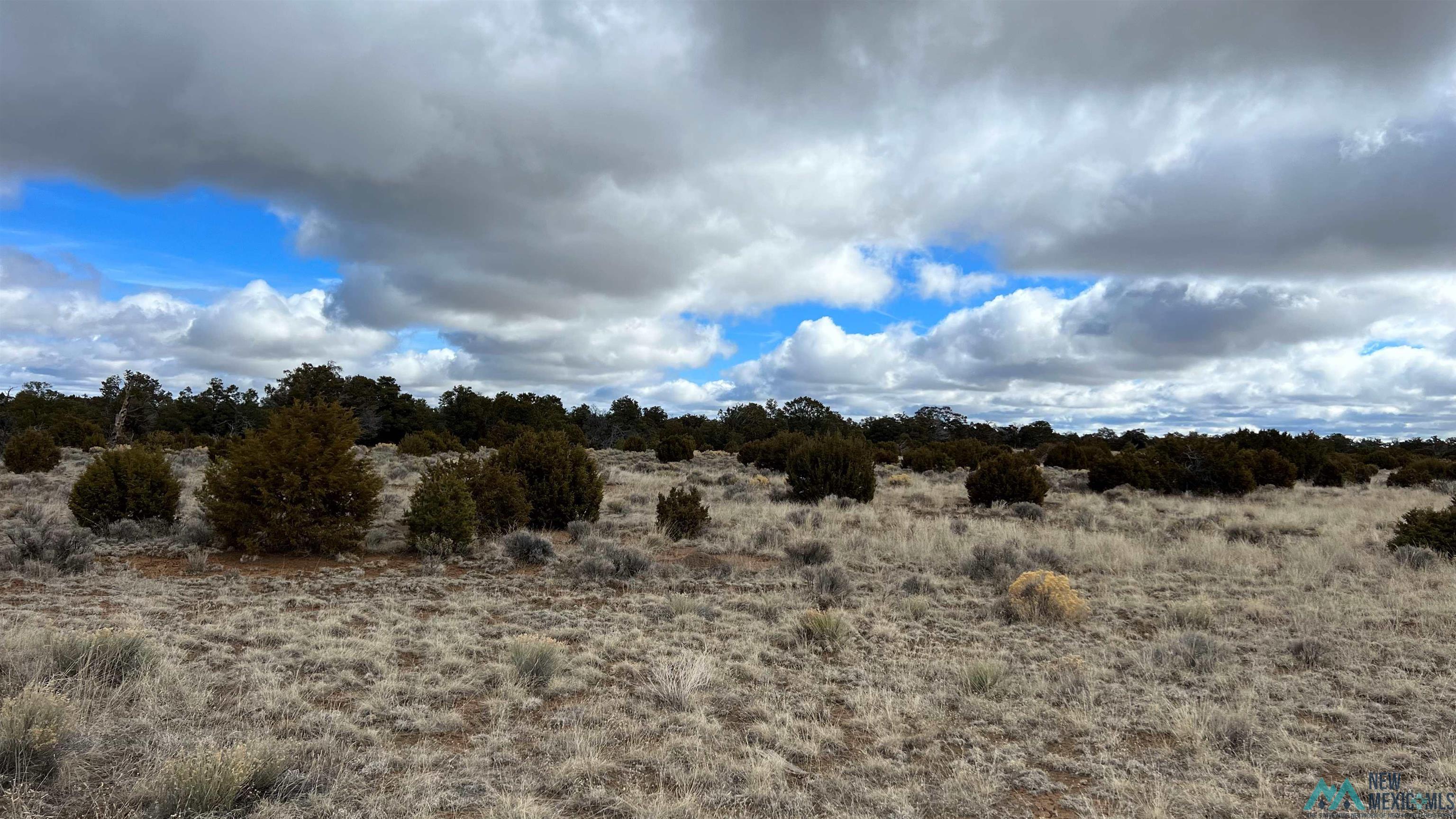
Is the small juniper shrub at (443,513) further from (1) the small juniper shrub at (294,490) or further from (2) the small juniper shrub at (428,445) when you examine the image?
(2) the small juniper shrub at (428,445)

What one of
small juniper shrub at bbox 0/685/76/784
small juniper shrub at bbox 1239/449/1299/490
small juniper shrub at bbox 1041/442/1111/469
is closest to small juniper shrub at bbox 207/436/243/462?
small juniper shrub at bbox 0/685/76/784

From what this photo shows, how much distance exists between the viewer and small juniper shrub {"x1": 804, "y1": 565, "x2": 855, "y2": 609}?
8.87 metres

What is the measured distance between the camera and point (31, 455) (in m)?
20.8

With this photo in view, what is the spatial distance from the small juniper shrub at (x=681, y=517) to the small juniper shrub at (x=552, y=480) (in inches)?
60.2

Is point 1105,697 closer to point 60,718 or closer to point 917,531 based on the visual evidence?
point 60,718

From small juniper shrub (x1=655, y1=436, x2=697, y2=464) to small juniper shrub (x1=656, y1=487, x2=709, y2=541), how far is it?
19792 mm

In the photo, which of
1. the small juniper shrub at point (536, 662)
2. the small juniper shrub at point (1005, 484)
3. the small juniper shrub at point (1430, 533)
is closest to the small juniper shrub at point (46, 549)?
the small juniper shrub at point (536, 662)

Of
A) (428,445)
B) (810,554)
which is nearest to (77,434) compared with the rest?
(428,445)

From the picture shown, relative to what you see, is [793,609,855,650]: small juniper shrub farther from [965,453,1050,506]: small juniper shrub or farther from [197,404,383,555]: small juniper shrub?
[965,453,1050,506]: small juniper shrub

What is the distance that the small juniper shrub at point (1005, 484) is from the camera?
19156 millimetres

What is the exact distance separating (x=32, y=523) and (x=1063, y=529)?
1741cm

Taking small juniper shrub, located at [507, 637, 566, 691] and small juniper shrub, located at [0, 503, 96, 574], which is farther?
small juniper shrub, located at [0, 503, 96, 574]

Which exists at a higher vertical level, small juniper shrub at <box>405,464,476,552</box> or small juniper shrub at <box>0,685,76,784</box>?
small juniper shrub at <box>405,464,476,552</box>

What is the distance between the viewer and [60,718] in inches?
160
